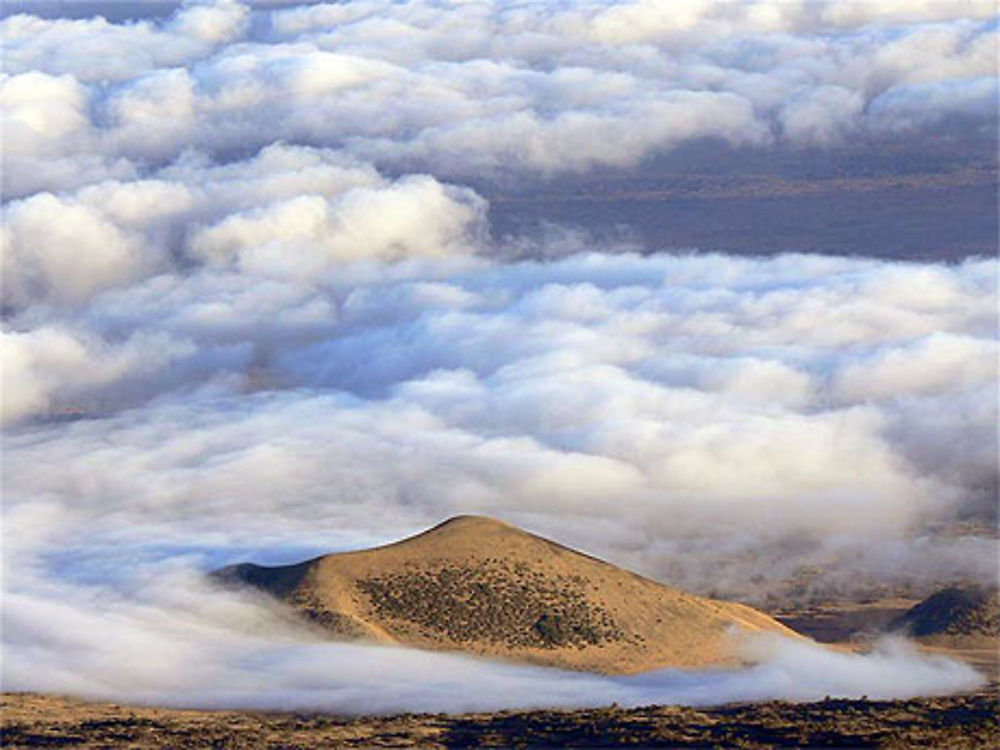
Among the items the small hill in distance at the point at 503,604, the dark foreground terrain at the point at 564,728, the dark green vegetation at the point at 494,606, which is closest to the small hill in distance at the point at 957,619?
A: the small hill in distance at the point at 503,604

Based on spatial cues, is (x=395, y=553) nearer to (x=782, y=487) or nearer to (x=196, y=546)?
(x=196, y=546)

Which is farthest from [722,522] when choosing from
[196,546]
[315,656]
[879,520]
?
[315,656]

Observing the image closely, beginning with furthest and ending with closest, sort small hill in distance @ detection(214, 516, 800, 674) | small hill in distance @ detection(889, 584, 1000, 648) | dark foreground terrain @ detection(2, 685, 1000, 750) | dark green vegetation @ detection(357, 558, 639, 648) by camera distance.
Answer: small hill in distance @ detection(889, 584, 1000, 648) < dark green vegetation @ detection(357, 558, 639, 648) < small hill in distance @ detection(214, 516, 800, 674) < dark foreground terrain @ detection(2, 685, 1000, 750)

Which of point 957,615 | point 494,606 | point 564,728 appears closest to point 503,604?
point 494,606

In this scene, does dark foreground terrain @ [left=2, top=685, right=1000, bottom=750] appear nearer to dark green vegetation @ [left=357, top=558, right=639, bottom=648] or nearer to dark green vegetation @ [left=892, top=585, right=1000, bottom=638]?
dark green vegetation @ [left=357, top=558, right=639, bottom=648]

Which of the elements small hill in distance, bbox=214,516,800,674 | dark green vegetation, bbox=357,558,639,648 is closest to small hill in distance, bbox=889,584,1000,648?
small hill in distance, bbox=214,516,800,674

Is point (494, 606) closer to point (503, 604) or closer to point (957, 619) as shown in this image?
point (503, 604)
